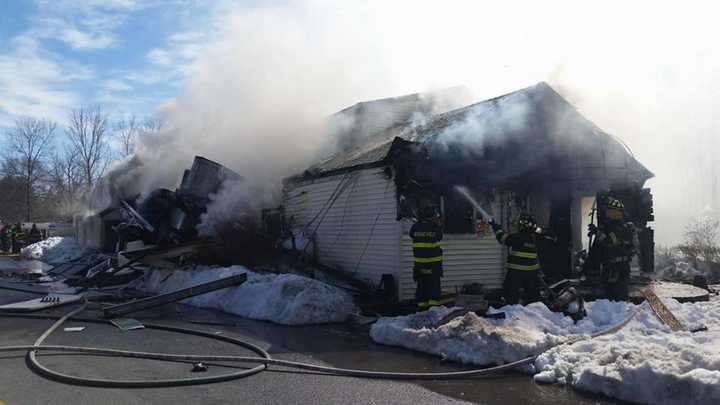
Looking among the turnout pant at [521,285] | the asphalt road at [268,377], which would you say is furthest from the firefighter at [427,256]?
the asphalt road at [268,377]

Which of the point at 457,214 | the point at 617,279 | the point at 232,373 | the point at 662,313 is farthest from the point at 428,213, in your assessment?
the point at 232,373

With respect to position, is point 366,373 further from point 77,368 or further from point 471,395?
point 77,368

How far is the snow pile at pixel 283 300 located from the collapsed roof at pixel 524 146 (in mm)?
2729

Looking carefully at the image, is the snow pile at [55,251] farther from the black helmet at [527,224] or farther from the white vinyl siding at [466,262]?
the black helmet at [527,224]

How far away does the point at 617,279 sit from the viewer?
10133 mm

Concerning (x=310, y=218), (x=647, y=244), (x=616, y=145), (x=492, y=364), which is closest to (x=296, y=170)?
(x=310, y=218)

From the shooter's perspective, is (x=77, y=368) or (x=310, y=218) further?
(x=310, y=218)

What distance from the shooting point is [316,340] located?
8328 mm

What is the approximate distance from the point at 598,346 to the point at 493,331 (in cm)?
121

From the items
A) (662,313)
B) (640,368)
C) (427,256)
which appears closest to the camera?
(640,368)

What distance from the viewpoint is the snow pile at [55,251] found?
2466 cm

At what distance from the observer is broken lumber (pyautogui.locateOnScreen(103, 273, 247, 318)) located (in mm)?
10000

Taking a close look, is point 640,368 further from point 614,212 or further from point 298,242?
point 298,242

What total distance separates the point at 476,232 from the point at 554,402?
6.47m
